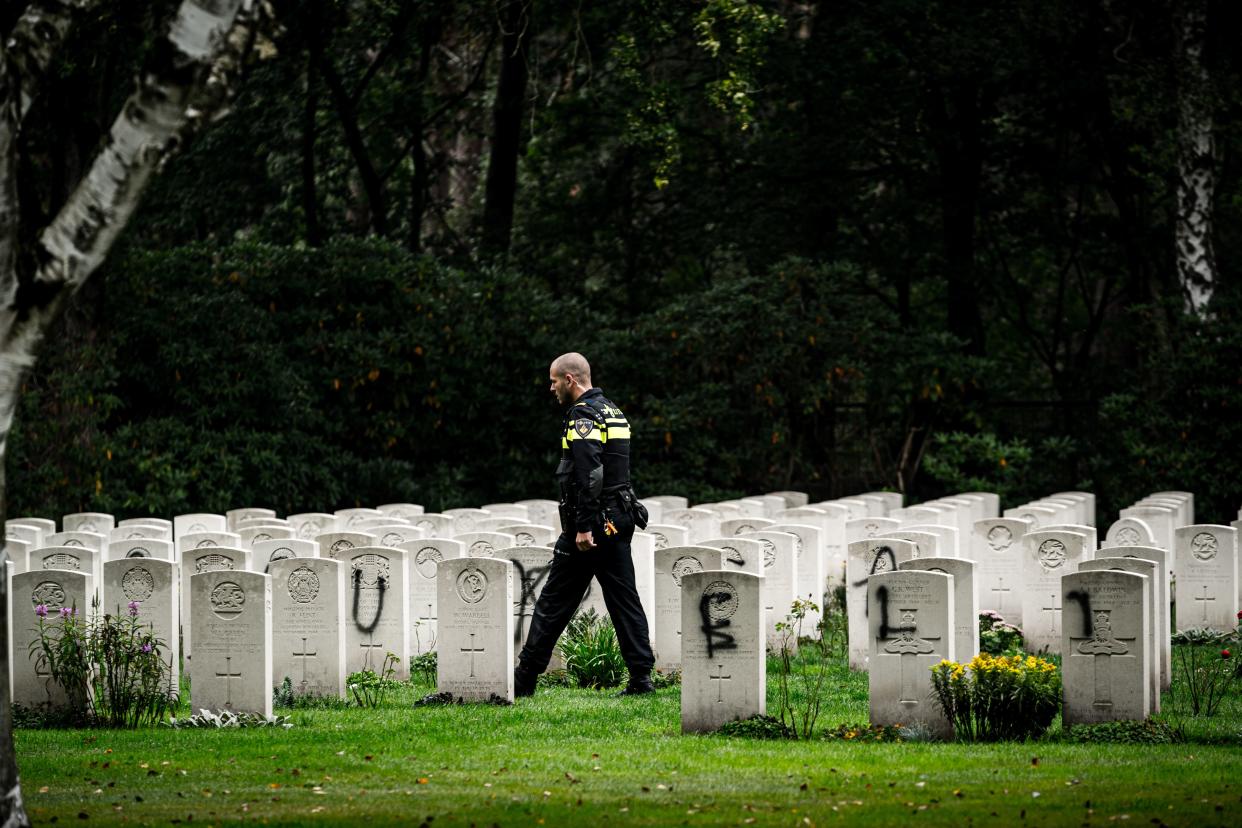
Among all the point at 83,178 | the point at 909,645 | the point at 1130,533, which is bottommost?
the point at 909,645

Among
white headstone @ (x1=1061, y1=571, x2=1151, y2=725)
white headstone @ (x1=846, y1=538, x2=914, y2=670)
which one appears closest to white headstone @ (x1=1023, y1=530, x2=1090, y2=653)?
white headstone @ (x1=846, y1=538, x2=914, y2=670)

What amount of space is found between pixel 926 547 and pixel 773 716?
381 cm

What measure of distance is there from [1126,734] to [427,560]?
5590 mm

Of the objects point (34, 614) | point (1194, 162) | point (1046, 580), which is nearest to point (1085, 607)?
point (1046, 580)

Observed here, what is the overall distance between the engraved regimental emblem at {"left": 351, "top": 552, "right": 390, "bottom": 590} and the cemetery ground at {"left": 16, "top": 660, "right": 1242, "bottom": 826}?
162 cm

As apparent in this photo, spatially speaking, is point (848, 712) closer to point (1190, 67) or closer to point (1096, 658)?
point (1096, 658)

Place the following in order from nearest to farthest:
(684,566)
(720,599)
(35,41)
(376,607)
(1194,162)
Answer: (35,41), (720,599), (684,566), (376,607), (1194,162)

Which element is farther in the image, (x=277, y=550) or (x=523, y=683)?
(x=277, y=550)

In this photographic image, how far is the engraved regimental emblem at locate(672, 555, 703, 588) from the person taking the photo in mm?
11117

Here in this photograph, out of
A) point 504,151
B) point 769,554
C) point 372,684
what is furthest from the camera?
point 504,151

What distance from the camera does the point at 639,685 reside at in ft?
33.6

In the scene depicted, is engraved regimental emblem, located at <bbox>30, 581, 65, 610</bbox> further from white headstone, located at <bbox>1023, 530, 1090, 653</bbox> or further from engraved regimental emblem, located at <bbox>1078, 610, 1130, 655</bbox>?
white headstone, located at <bbox>1023, 530, 1090, 653</bbox>

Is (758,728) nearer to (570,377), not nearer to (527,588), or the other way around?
(570,377)

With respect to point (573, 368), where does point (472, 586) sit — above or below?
below
